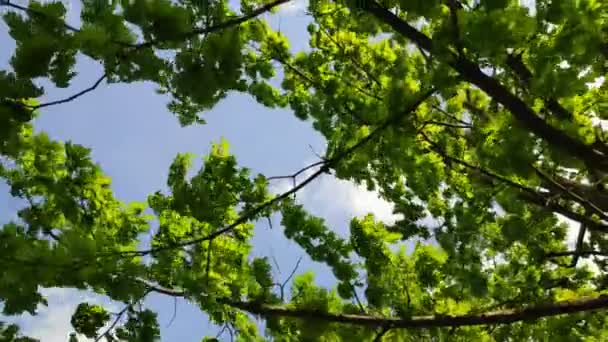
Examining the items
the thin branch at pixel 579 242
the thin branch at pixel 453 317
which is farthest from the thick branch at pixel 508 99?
the thin branch at pixel 579 242

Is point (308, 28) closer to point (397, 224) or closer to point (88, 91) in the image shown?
point (397, 224)

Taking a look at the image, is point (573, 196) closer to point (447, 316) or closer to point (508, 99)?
point (508, 99)

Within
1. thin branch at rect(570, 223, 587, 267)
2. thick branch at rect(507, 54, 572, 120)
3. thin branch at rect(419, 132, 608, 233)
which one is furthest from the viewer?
thin branch at rect(570, 223, 587, 267)

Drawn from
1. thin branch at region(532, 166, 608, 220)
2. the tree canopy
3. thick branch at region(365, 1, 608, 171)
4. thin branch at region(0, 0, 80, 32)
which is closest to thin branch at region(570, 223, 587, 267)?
the tree canopy

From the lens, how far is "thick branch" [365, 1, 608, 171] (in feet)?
10.6

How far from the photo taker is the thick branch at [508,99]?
10.6 ft

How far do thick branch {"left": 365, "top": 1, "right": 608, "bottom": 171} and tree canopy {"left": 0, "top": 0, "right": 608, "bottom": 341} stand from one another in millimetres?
13

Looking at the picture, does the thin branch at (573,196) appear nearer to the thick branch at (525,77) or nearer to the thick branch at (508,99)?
Answer: the thick branch at (508,99)

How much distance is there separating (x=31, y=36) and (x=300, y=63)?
113 inches

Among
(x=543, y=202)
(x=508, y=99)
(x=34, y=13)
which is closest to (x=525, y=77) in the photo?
(x=543, y=202)

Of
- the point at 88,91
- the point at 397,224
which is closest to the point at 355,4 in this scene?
the point at 88,91

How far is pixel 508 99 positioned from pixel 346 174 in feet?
3.76

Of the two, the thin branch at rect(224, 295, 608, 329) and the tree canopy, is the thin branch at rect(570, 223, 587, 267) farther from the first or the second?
the thin branch at rect(224, 295, 608, 329)

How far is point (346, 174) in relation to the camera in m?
4.00
